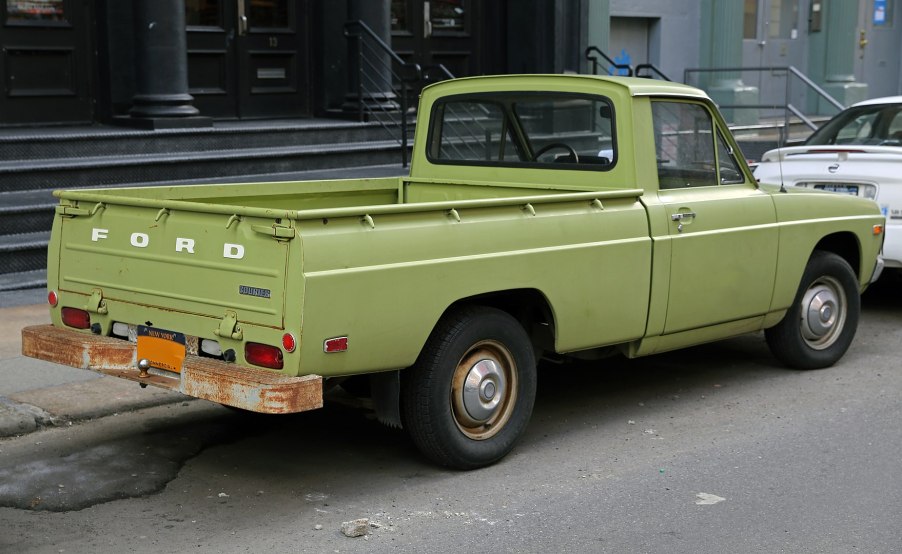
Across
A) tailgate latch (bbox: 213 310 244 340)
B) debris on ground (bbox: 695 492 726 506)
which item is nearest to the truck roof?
debris on ground (bbox: 695 492 726 506)

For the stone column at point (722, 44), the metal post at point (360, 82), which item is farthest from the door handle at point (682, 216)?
the stone column at point (722, 44)

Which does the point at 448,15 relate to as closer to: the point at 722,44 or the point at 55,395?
the point at 722,44

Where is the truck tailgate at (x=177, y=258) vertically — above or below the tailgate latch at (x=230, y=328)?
above

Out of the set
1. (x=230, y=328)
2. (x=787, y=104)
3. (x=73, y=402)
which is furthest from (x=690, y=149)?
(x=787, y=104)

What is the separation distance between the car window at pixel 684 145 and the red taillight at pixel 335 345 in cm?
240

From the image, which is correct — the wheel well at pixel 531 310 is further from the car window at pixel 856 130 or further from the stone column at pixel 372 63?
the stone column at pixel 372 63

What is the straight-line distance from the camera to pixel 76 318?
5992 mm

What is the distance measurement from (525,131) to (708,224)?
4.09 feet

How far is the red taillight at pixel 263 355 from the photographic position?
16.9ft

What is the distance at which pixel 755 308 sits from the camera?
7234 mm

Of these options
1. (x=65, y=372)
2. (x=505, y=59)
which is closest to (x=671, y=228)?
(x=65, y=372)

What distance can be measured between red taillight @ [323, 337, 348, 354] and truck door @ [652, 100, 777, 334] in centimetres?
220

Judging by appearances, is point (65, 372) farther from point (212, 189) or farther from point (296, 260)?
point (296, 260)

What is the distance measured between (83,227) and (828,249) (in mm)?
4953
